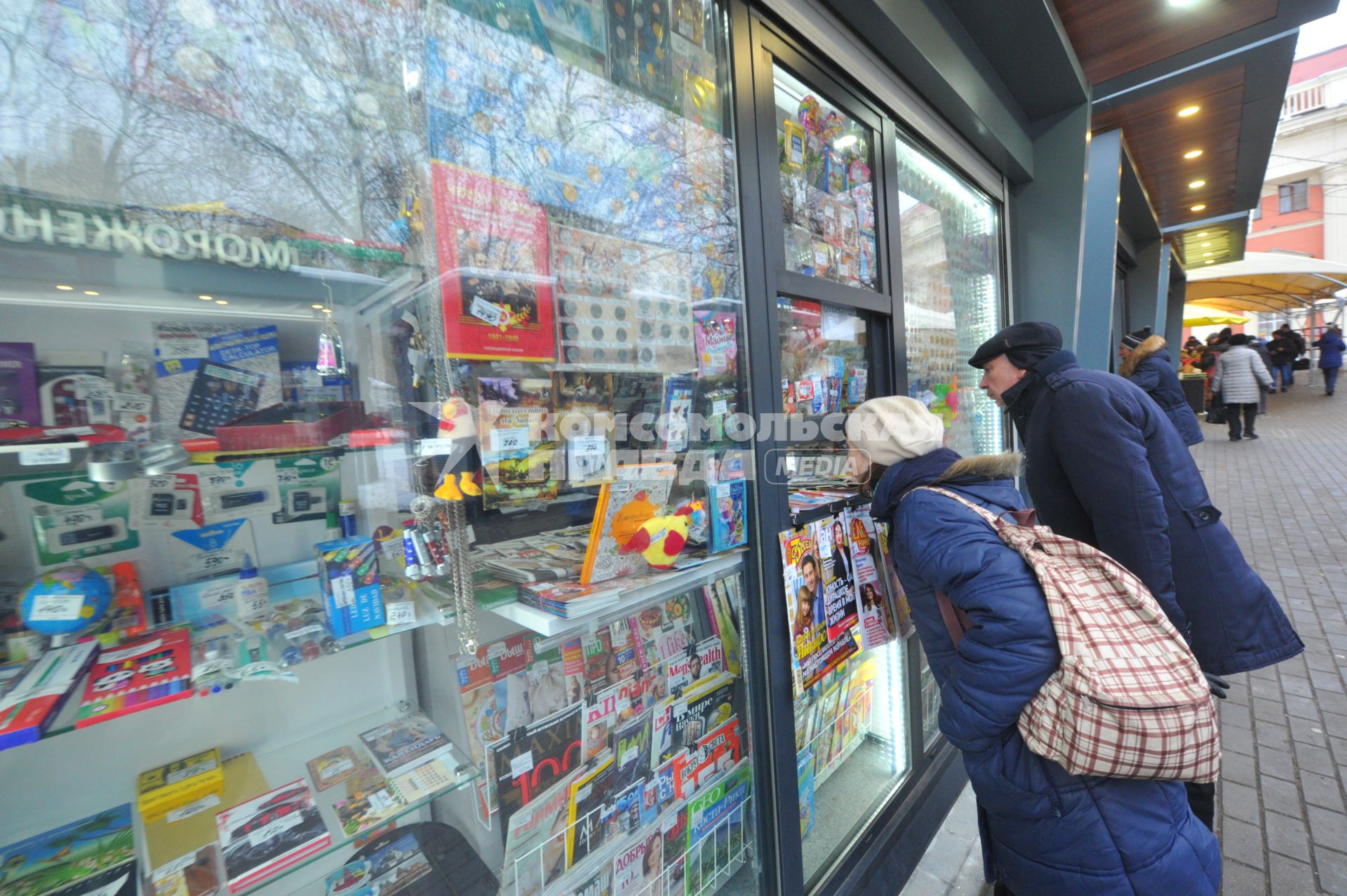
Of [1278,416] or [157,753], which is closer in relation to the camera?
[157,753]

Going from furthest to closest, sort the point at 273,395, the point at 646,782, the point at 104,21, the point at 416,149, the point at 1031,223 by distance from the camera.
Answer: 1. the point at 1031,223
2. the point at 646,782
3. the point at 416,149
4. the point at 273,395
5. the point at 104,21

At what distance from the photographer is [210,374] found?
85cm

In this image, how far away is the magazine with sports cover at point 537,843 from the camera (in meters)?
1.18

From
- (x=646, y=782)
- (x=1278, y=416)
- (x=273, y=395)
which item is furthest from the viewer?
(x=1278, y=416)

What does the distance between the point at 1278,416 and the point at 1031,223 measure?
12787mm

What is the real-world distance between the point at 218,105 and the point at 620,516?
3.30 ft

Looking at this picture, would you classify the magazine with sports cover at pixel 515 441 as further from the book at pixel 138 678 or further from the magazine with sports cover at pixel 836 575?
the magazine with sports cover at pixel 836 575

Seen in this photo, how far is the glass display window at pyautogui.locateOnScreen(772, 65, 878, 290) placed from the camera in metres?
1.75

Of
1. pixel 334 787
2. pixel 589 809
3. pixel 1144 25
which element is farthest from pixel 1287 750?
pixel 334 787

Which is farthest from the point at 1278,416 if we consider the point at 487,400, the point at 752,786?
the point at 487,400

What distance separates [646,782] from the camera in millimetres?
1433

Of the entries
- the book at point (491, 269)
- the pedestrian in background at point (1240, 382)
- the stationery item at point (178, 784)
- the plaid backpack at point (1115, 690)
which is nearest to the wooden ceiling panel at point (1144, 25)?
the plaid backpack at point (1115, 690)

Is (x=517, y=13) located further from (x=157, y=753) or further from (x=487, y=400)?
(x=157, y=753)

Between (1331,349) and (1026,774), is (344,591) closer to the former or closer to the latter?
(1026,774)
